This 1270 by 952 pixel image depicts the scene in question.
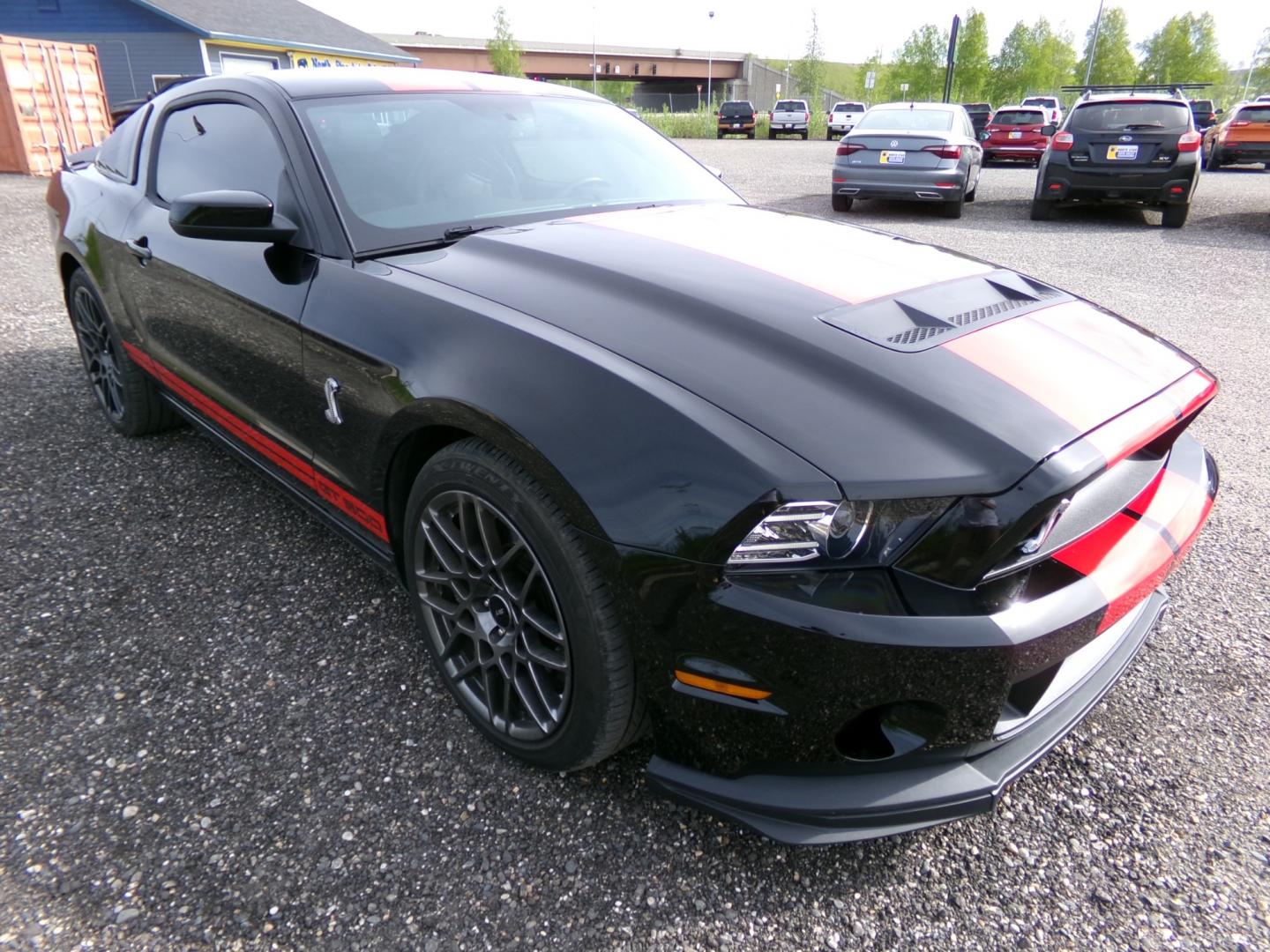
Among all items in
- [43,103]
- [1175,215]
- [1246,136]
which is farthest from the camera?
[1246,136]

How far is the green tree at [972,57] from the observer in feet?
170

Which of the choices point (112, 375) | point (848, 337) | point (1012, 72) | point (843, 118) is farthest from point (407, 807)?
point (1012, 72)

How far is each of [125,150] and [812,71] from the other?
228 feet

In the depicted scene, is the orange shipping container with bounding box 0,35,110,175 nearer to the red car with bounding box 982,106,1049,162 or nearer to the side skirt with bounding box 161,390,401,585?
the side skirt with bounding box 161,390,401,585

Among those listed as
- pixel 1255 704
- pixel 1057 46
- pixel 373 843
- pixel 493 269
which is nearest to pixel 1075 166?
pixel 1255 704

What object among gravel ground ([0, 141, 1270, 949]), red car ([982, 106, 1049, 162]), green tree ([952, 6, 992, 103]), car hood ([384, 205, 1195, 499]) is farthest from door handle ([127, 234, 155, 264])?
green tree ([952, 6, 992, 103])

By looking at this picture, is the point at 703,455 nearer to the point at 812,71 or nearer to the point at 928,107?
the point at 928,107

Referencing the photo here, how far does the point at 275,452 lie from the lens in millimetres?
2531

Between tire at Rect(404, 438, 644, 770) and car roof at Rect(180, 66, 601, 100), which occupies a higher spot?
car roof at Rect(180, 66, 601, 100)

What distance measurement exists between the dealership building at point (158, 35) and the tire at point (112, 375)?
77.1 feet

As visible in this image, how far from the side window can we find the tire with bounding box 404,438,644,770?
115 cm

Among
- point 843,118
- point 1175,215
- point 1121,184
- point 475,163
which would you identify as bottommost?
point 1175,215

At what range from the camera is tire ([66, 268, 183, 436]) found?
353 centimetres

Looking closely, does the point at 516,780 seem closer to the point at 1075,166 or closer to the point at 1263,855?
the point at 1263,855
